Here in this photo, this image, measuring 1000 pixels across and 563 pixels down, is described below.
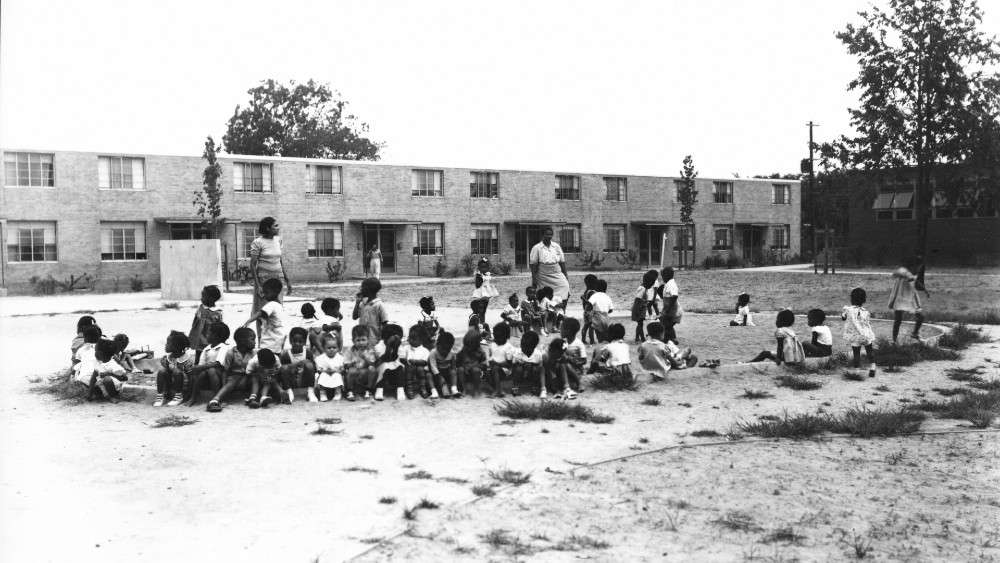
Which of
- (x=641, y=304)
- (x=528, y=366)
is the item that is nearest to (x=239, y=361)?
(x=528, y=366)

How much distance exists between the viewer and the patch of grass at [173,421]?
25.2ft

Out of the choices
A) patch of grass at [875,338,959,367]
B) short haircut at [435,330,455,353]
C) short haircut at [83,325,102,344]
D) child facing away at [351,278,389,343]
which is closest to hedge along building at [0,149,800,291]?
short haircut at [83,325,102,344]

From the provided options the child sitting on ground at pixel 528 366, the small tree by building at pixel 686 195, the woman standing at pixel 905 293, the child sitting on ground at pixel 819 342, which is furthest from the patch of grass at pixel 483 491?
the small tree by building at pixel 686 195

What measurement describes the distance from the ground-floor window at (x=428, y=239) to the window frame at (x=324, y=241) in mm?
3814

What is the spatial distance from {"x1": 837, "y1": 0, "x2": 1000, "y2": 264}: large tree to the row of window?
17.0m

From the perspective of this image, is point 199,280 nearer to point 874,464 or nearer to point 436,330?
point 436,330

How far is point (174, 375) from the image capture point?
28.9 ft

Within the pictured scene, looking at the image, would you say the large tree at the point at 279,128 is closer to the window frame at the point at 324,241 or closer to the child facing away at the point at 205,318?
the window frame at the point at 324,241

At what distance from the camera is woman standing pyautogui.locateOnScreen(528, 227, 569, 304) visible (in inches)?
541

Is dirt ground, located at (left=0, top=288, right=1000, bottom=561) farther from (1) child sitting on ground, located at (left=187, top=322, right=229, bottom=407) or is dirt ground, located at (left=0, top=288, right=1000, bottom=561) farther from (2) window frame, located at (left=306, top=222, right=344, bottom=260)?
(2) window frame, located at (left=306, top=222, right=344, bottom=260)

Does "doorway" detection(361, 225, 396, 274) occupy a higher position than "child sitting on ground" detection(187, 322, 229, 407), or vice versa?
"doorway" detection(361, 225, 396, 274)

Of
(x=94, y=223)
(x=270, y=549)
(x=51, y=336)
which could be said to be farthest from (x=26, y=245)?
(x=270, y=549)

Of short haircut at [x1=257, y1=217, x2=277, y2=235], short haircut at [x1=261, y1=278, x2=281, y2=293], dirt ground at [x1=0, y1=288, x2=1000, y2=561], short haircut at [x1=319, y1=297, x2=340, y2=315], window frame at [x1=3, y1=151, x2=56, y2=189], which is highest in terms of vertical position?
window frame at [x1=3, y1=151, x2=56, y2=189]

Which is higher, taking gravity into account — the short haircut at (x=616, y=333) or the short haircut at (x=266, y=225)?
the short haircut at (x=266, y=225)
